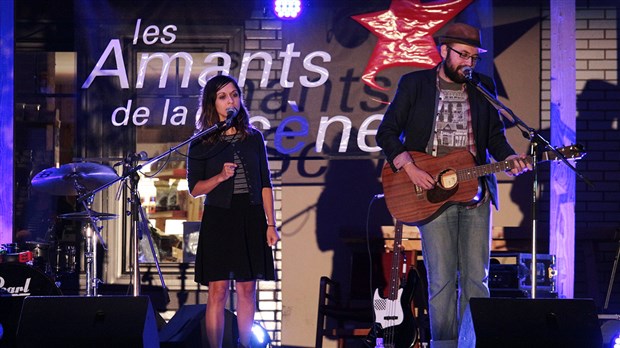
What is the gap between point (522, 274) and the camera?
6.39 metres

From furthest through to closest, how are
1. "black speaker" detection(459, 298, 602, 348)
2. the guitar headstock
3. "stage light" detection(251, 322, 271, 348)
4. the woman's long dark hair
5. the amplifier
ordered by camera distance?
the amplifier < "stage light" detection(251, 322, 271, 348) < the woman's long dark hair < the guitar headstock < "black speaker" detection(459, 298, 602, 348)

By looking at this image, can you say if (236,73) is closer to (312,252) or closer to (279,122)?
(279,122)

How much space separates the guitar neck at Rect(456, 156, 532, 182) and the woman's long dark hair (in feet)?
4.42

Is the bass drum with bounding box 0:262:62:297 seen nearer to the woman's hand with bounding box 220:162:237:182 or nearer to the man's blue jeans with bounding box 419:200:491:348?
the woman's hand with bounding box 220:162:237:182

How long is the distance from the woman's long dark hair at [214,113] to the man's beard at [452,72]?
124cm

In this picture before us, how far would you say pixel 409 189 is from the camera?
5090 mm

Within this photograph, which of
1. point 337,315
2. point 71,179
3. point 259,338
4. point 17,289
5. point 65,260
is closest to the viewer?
point 259,338

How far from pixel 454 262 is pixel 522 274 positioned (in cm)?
165

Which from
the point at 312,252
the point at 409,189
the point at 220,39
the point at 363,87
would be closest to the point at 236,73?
the point at 220,39

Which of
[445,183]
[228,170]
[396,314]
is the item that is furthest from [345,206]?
[445,183]

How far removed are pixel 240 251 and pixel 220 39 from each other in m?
3.01

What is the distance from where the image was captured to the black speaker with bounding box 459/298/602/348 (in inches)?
164

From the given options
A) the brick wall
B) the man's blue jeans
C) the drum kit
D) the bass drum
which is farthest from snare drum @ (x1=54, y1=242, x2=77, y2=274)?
the brick wall

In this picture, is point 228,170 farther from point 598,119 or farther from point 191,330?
point 598,119
